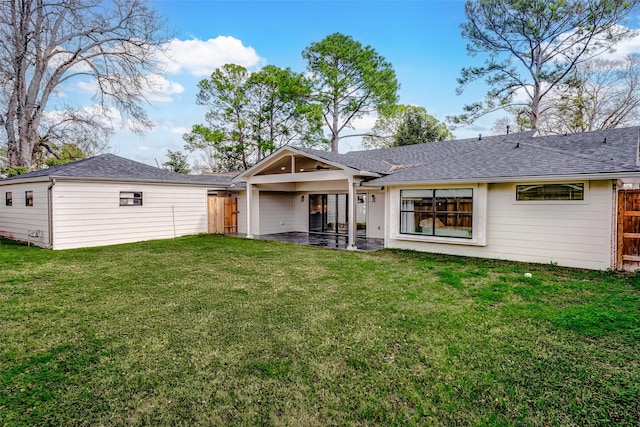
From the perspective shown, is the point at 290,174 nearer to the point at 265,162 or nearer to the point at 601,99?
the point at 265,162

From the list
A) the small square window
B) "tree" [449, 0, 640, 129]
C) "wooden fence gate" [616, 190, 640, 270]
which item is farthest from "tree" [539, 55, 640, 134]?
the small square window

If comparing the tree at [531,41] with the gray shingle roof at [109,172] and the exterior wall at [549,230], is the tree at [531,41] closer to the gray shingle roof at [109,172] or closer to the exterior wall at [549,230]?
the exterior wall at [549,230]

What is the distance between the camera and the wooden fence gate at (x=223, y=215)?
15.0 meters

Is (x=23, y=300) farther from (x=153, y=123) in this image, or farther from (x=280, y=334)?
(x=153, y=123)

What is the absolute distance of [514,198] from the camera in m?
8.40

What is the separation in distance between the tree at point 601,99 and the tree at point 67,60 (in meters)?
23.3

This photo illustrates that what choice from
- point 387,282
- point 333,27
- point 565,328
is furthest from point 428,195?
point 333,27

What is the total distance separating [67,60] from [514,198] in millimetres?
23077

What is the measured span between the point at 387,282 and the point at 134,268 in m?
5.84

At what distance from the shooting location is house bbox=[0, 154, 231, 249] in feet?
35.1

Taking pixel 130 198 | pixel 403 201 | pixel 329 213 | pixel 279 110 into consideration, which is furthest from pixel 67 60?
pixel 403 201

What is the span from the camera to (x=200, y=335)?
Result: 13.4 ft

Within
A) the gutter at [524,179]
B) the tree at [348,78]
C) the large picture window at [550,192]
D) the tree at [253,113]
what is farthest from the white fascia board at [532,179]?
the tree at [253,113]

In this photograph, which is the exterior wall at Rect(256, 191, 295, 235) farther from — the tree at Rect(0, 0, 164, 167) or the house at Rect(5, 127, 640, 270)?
the tree at Rect(0, 0, 164, 167)
